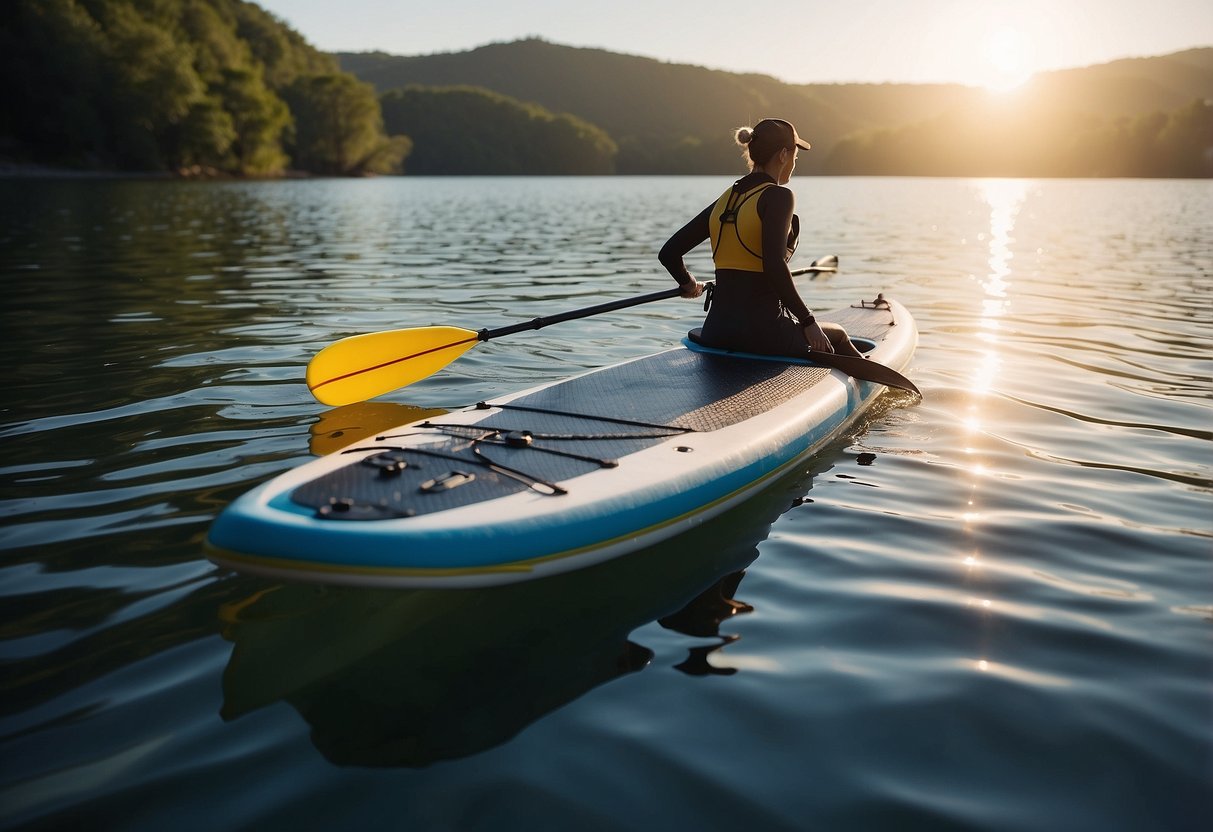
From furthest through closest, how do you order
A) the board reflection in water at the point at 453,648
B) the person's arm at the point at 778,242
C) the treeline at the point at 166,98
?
the treeline at the point at 166,98 < the person's arm at the point at 778,242 < the board reflection in water at the point at 453,648

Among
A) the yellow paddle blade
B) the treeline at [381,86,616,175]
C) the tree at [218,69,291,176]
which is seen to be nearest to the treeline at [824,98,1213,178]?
the treeline at [381,86,616,175]

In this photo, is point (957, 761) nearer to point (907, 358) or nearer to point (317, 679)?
point (317, 679)

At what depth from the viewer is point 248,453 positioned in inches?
201

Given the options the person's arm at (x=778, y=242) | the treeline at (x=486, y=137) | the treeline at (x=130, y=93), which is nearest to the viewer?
the person's arm at (x=778, y=242)

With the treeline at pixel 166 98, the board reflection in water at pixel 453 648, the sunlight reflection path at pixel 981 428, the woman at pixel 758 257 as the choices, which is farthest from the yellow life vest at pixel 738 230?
the treeline at pixel 166 98

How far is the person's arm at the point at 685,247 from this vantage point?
18.3 ft

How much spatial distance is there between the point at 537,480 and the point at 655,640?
773mm

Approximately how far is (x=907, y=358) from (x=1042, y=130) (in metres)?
110

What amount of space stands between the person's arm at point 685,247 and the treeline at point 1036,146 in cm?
9078

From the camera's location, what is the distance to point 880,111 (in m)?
184

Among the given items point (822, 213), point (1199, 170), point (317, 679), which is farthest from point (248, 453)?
point (1199, 170)

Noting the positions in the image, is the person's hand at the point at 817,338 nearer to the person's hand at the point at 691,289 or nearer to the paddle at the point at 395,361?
the paddle at the point at 395,361

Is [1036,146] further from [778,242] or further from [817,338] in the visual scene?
[778,242]

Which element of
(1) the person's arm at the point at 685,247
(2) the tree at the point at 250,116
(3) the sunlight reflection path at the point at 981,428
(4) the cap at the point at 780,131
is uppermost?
(2) the tree at the point at 250,116
